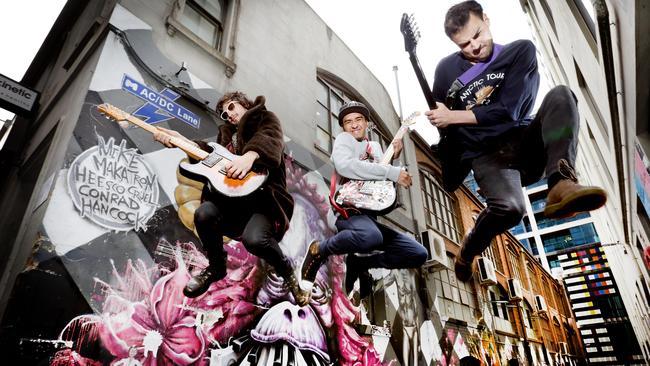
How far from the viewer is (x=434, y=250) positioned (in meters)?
6.88

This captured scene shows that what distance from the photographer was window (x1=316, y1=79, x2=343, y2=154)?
19.3 feet

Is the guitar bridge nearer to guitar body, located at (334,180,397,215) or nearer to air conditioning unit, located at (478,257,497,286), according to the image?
guitar body, located at (334,180,397,215)

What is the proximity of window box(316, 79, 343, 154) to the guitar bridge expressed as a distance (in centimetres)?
261

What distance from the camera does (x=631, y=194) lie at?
3973 mm

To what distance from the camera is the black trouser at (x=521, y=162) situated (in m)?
1.59

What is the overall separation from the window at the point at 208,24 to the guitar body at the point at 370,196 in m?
2.62

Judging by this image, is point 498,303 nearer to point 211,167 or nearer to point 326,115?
point 326,115

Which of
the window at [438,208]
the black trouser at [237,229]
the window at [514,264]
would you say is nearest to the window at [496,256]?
the window at [514,264]

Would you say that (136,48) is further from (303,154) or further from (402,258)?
(402,258)

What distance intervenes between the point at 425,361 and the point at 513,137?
5554mm

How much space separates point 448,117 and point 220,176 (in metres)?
2.02

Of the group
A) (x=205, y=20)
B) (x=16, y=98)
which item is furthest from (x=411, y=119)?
(x=16, y=98)

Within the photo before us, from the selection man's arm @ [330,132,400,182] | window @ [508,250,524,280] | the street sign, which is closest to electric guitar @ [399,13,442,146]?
man's arm @ [330,132,400,182]

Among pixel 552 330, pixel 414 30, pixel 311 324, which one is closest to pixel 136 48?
pixel 414 30
